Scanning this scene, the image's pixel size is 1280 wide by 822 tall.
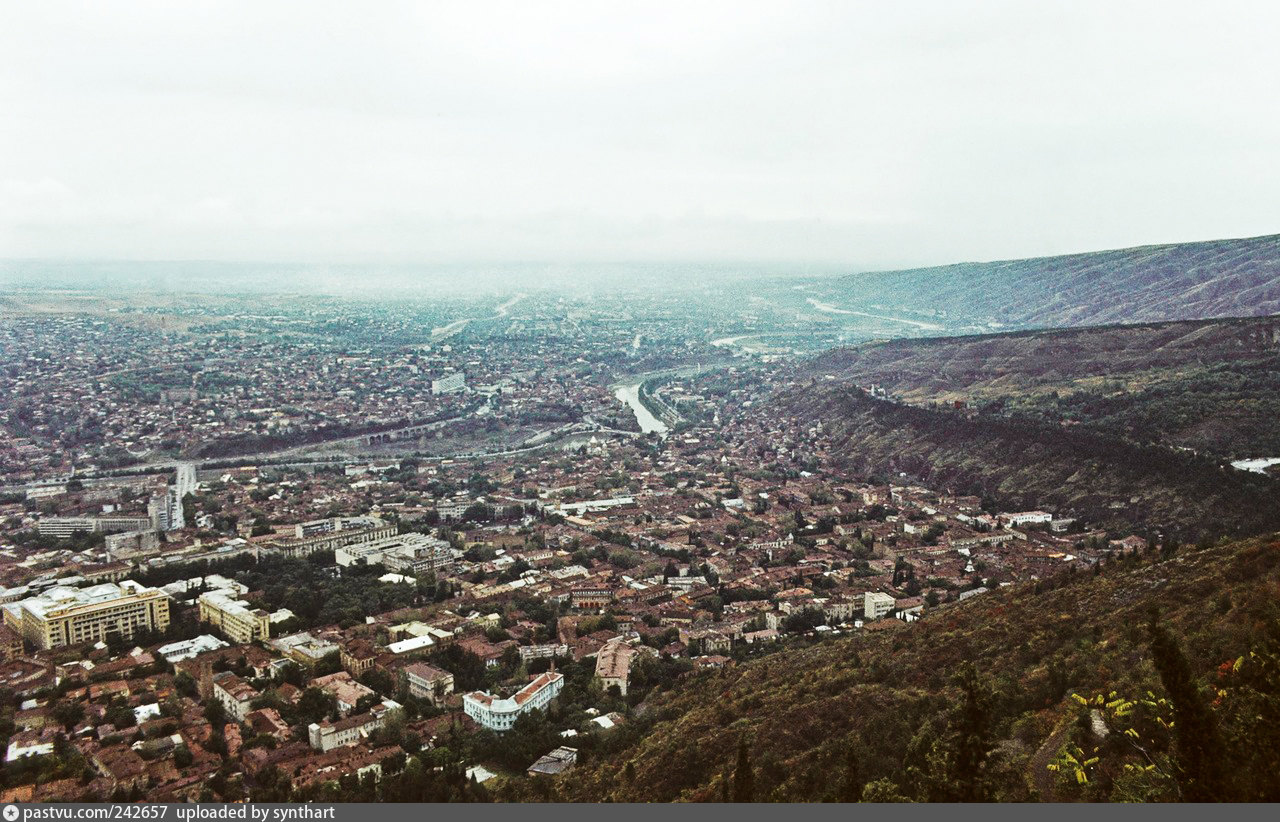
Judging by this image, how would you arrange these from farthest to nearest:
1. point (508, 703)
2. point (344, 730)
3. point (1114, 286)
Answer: point (1114, 286) → point (508, 703) → point (344, 730)

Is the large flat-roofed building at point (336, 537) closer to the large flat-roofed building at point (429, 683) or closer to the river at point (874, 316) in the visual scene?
the large flat-roofed building at point (429, 683)

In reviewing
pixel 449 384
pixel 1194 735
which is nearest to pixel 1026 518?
pixel 1194 735

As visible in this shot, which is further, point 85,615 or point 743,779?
point 85,615

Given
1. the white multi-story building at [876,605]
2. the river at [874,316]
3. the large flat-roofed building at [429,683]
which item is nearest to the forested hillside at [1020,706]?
the white multi-story building at [876,605]

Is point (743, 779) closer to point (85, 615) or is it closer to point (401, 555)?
point (85, 615)

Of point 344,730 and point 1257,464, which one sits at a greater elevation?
point 1257,464

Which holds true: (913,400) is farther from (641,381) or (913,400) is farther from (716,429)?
(641,381)

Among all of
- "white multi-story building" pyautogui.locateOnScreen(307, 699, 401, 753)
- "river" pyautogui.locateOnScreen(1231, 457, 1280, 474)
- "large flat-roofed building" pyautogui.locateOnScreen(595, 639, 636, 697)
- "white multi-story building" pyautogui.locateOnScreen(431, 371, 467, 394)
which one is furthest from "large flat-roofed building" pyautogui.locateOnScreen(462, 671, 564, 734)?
"white multi-story building" pyautogui.locateOnScreen(431, 371, 467, 394)
